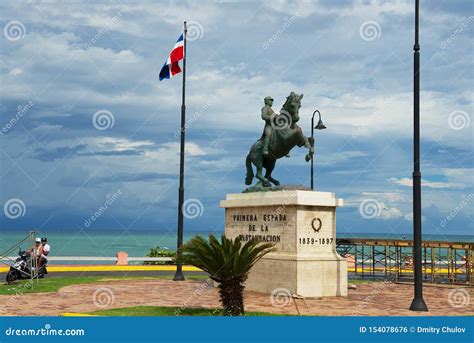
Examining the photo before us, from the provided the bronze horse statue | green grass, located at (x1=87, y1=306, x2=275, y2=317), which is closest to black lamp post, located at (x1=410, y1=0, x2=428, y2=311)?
green grass, located at (x1=87, y1=306, x2=275, y2=317)

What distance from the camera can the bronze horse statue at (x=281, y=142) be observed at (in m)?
19.7

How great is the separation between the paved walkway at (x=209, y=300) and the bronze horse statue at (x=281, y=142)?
14.6 feet

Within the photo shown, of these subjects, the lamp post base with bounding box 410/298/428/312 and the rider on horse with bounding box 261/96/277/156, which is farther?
the rider on horse with bounding box 261/96/277/156

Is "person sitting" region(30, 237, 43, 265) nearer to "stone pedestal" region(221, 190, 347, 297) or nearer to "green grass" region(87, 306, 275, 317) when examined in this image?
"green grass" region(87, 306, 275, 317)

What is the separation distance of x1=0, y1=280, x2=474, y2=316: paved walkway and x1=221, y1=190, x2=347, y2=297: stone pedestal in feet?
1.89

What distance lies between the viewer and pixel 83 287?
2122 centimetres

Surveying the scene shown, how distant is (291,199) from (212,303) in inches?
169

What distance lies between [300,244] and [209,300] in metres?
3.44

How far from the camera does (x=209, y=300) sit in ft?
58.1

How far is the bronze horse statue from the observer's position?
774 inches

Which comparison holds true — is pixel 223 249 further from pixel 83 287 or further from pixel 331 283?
pixel 83 287

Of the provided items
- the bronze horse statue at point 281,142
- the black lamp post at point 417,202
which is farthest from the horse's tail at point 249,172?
the black lamp post at point 417,202

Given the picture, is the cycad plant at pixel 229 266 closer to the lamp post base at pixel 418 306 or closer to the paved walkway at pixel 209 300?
the paved walkway at pixel 209 300

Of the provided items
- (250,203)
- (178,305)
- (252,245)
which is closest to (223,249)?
(252,245)
